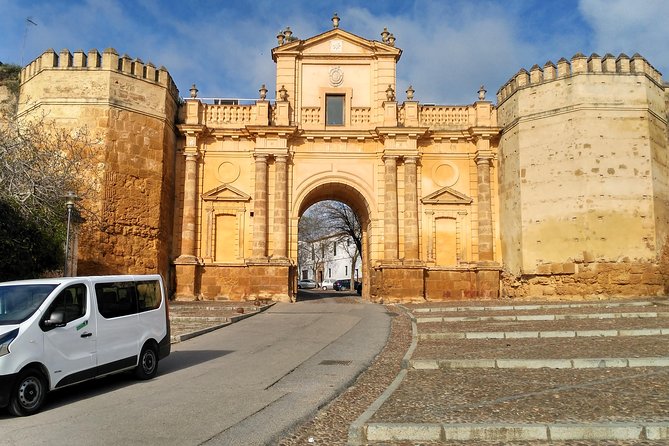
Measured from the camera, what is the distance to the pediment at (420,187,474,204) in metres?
24.2

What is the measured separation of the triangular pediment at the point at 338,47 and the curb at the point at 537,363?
19.0 m

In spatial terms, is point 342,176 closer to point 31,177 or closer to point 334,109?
point 334,109

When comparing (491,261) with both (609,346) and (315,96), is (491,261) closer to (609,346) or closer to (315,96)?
(315,96)

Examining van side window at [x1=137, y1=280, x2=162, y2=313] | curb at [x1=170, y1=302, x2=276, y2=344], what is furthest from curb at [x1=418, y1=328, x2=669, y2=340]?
van side window at [x1=137, y1=280, x2=162, y2=313]

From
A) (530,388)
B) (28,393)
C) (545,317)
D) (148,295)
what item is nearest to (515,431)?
(530,388)

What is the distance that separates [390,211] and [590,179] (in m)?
7.91

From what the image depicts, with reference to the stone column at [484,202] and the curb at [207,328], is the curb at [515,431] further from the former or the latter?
A: the stone column at [484,202]

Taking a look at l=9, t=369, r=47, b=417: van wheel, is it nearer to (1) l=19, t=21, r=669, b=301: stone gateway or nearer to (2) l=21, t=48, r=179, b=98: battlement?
(1) l=19, t=21, r=669, b=301: stone gateway

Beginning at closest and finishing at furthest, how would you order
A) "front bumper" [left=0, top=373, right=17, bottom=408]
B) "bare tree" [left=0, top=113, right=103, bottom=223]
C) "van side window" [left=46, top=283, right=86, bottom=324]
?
"front bumper" [left=0, top=373, right=17, bottom=408] → "van side window" [left=46, top=283, right=86, bottom=324] → "bare tree" [left=0, top=113, right=103, bottom=223]

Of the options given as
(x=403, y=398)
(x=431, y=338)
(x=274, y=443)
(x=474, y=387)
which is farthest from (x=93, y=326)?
(x=431, y=338)

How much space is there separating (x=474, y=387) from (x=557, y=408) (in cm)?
136

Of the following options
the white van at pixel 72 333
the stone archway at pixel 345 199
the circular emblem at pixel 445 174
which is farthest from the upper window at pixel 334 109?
the white van at pixel 72 333

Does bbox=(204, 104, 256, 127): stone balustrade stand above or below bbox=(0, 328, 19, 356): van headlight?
above

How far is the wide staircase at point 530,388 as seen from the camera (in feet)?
16.3
